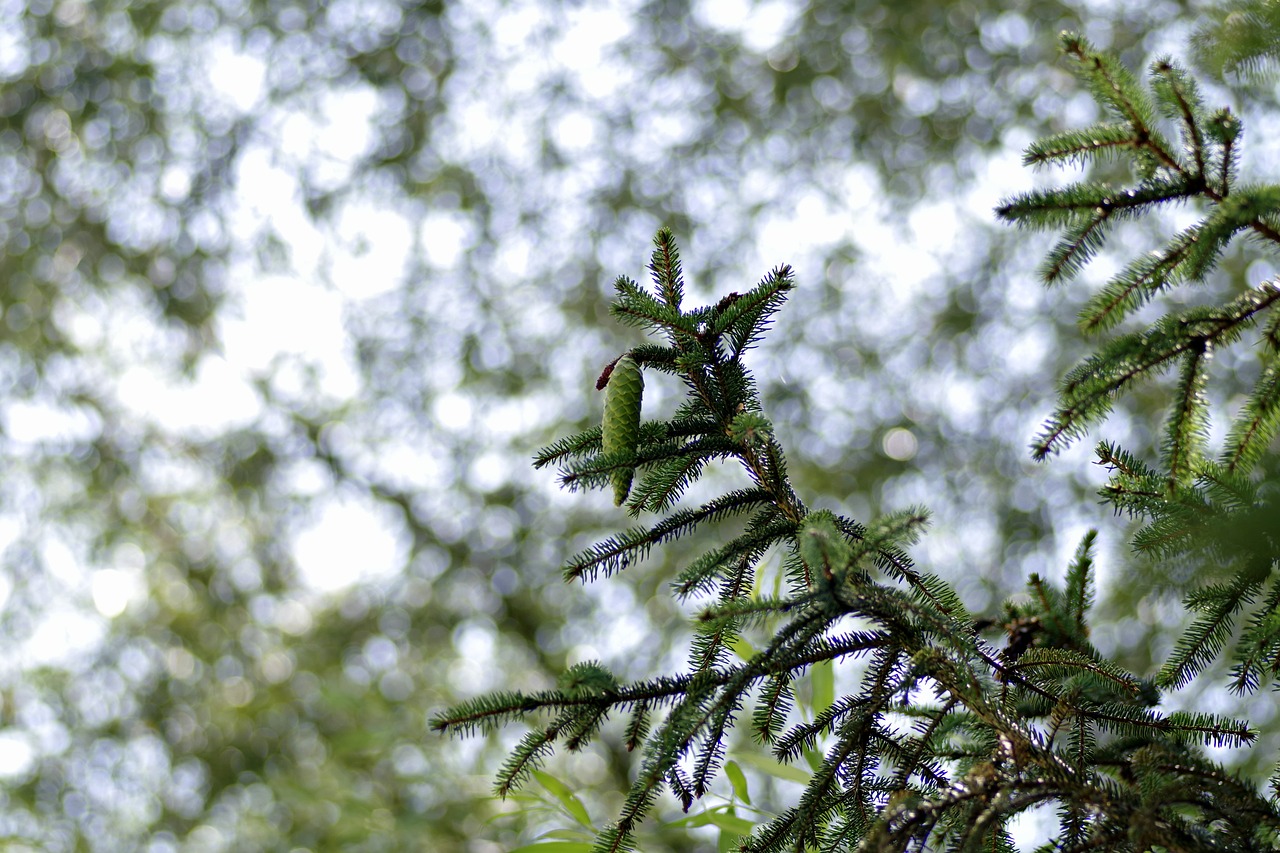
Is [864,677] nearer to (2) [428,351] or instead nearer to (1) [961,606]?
(1) [961,606]

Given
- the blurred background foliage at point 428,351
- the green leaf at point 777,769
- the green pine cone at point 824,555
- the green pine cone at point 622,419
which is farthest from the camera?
the blurred background foliage at point 428,351

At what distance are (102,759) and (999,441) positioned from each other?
3313 mm

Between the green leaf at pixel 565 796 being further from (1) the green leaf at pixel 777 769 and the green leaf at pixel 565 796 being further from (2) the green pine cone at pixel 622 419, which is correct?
(2) the green pine cone at pixel 622 419

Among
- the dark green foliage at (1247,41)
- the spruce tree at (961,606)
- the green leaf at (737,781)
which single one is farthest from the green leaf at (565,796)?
the dark green foliage at (1247,41)

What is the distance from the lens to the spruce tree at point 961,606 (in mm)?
600

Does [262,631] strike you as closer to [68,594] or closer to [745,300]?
[68,594]

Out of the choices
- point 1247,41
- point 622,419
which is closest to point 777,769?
point 622,419

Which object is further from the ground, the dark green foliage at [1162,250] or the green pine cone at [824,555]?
the dark green foliage at [1162,250]

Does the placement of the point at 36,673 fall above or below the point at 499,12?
below

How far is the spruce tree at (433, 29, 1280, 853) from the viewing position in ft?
1.97

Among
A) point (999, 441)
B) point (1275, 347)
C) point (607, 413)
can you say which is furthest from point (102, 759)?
point (1275, 347)

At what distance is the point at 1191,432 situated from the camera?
698mm

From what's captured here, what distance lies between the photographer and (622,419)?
67 cm

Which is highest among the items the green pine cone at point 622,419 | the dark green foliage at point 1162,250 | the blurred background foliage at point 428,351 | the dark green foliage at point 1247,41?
the blurred background foliage at point 428,351
